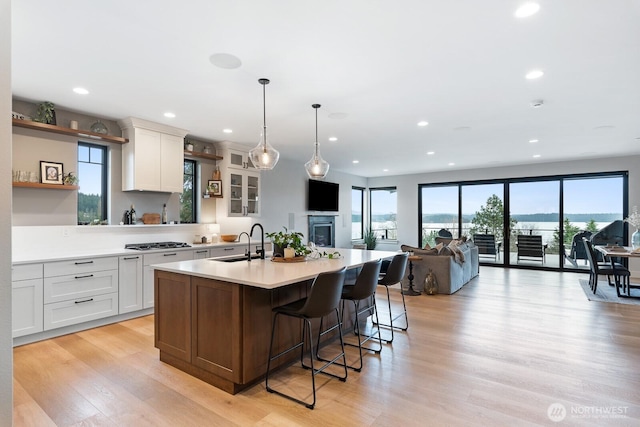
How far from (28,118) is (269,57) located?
10.3 ft

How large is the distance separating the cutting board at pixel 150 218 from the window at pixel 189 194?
578 millimetres

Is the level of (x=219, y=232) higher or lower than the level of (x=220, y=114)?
lower

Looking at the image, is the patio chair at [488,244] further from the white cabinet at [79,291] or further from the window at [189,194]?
the white cabinet at [79,291]

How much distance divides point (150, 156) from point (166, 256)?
1433 mm

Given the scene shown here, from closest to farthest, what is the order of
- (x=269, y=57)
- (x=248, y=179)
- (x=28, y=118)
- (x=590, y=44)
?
(x=590, y=44) → (x=269, y=57) → (x=28, y=118) → (x=248, y=179)

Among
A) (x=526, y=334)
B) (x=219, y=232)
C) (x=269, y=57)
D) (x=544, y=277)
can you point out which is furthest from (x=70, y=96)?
(x=544, y=277)

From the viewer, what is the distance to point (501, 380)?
2.70 metres

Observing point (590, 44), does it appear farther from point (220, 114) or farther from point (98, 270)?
point (98, 270)

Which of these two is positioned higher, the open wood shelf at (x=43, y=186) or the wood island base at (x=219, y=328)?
the open wood shelf at (x=43, y=186)

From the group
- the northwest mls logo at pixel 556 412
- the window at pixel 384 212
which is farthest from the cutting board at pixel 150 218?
the window at pixel 384 212

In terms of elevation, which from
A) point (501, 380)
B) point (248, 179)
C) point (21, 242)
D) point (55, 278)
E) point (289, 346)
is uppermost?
point (248, 179)

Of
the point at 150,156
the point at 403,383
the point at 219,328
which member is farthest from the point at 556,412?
the point at 150,156

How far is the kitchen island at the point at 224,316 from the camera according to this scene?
250 centimetres

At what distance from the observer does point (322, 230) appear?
894 centimetres
